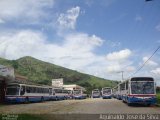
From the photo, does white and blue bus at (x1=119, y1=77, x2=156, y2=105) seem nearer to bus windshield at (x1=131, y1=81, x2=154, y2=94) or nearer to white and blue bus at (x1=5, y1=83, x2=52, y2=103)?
bus windshield at (x1=131, y1=81, x2=154, y2=94)

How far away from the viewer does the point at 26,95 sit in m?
45.8

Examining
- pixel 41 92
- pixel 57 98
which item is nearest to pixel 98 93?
pixel 57 98

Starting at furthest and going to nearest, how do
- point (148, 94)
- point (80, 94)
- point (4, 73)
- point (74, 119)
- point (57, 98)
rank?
1. point (80, 94)
2. point (57, 98)
3. point (4, 73)
4. point (148, 94)
5. point (74, 119)

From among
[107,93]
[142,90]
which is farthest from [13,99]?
[107,93]

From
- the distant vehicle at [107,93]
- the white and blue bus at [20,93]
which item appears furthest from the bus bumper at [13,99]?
the distant vehicle at [107,93]

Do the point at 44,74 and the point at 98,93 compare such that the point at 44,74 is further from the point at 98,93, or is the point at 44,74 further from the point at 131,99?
the point at 131,99

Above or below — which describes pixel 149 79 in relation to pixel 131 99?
above

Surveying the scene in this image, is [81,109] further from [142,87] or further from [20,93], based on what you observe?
[20,93]

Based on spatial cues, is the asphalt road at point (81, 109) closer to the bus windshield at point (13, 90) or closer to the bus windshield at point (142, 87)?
the bus windshield at point (142, 87)

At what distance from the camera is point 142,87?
104ft

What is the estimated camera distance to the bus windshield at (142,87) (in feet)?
104

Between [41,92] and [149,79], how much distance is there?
26.1 metres

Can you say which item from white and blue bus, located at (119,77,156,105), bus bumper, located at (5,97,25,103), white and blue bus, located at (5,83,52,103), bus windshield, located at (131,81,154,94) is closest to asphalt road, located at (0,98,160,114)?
white and blue bus, located at (119,77,156,105)

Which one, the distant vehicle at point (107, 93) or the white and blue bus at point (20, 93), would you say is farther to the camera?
the distant vehicle at point (107, 93)
